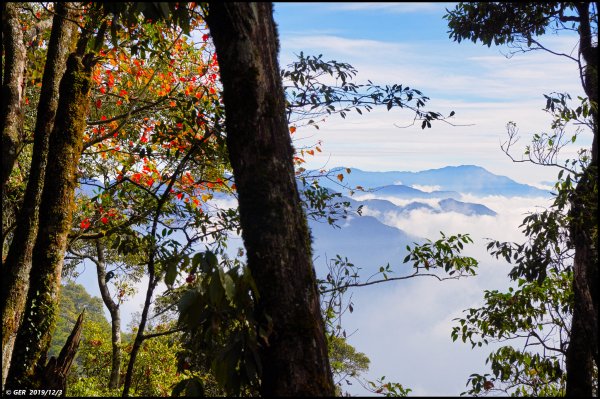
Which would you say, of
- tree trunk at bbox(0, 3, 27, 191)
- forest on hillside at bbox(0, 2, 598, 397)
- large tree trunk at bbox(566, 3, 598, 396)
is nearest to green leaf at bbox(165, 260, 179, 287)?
forest on hillside at bbox(0, 2, 598, 397)

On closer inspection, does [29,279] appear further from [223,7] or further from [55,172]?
[223,7]

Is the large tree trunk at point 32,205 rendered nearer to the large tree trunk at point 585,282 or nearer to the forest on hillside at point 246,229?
the forest on hillside at point 246,229

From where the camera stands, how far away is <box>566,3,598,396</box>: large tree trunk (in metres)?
5.21

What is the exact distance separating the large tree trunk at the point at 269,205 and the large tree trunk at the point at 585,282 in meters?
3.28

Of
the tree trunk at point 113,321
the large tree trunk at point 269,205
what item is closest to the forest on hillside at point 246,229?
the large tree trunk at point 269,205

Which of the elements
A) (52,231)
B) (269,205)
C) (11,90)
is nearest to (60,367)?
(52,231)

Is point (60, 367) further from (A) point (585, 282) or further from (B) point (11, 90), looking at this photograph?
(A) point (585, 282)

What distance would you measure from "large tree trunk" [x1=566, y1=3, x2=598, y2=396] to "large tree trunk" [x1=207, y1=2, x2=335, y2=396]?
3.28m

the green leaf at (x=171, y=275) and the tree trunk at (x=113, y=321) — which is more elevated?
the tree trunk at (x=113, y=321)

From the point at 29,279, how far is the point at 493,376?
524 cm

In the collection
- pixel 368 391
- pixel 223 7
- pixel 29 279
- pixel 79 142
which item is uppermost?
pixel 79 142

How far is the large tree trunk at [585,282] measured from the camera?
5.21 metres

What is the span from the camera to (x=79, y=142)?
5863 millimetres

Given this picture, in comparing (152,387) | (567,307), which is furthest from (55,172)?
(152,387)
